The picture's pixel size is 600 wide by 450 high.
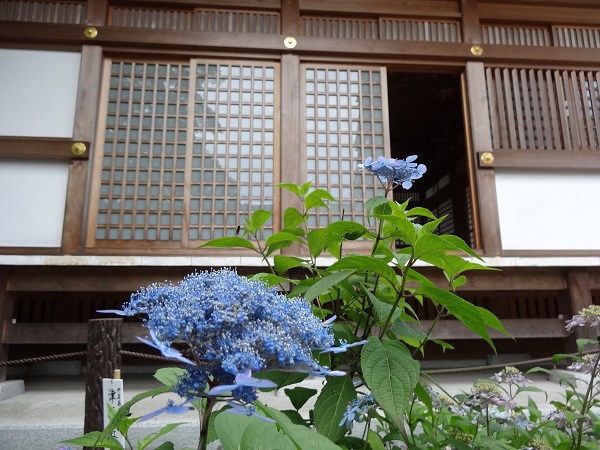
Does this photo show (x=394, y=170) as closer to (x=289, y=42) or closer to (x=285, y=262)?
(x=285, y=262)

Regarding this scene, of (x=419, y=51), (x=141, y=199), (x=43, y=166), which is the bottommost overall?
(x=141, y=199)

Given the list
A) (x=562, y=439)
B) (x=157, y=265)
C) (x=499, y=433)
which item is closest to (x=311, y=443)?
(x=499, y=433)

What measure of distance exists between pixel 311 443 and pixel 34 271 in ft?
14.5

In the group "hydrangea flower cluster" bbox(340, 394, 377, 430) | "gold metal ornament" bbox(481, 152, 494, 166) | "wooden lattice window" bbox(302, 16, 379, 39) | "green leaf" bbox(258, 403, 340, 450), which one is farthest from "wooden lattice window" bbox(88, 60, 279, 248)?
"green leaf" bbox(258, 403, 340, 450)

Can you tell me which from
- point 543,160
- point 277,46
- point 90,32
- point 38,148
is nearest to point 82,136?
point 38,148

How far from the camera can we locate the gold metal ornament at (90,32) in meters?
4.71

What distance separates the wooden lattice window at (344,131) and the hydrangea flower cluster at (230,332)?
3.93 m

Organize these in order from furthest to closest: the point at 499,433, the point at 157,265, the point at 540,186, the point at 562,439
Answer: the point at 540,186 < the point at 157,265 < the point at 562,439 < the point at 499,433

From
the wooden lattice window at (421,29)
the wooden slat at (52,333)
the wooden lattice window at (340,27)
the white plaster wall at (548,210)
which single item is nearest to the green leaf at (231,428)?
the wooden slat at (52,333)

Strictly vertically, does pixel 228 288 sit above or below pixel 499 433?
above

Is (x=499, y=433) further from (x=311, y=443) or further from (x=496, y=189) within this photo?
(x=496, y=189)

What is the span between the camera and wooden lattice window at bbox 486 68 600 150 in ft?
16.5

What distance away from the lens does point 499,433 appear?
151cm

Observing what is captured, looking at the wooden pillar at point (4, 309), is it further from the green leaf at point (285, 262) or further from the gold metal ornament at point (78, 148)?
the green leaf at point (285, 262)
